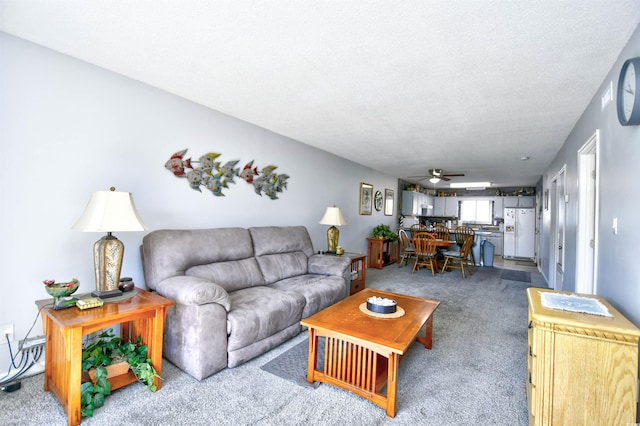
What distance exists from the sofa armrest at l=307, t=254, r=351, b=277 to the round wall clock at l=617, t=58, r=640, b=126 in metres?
2.71

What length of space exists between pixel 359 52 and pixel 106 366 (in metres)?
2.67

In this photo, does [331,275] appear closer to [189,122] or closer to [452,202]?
[189,122]

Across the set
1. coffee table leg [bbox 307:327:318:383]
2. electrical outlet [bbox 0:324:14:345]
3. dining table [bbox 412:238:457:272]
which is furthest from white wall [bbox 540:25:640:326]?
electrical outlet [bbox 0:324:14:345]

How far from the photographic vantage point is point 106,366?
1.97m

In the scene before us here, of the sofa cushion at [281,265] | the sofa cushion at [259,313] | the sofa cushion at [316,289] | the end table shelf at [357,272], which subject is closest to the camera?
the sofa cushion at [259,313]

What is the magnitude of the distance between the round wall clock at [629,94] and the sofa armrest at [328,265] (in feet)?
8.91

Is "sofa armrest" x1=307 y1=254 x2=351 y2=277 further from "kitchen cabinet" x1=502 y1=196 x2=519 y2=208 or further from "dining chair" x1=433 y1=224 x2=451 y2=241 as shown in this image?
"kitchen cabinet" x1=502 y1=196 x2=519 y2=208

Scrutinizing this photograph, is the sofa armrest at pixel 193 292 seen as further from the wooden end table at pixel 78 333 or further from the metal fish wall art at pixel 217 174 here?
the metal fish wall art at pixel 217 174

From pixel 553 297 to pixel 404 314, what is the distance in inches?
38.0

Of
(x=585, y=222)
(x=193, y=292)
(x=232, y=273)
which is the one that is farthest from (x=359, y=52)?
(x=585, y=222)

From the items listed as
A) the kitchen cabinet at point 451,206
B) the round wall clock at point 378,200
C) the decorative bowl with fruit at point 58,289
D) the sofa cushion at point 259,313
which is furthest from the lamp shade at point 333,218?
the kitchen cabinet at point 451,206

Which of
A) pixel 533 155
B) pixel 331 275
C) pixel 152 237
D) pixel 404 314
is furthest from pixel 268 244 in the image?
pixel 533 155

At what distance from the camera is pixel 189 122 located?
3033 millimetres

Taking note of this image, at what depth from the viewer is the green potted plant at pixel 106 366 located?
1.75 m
